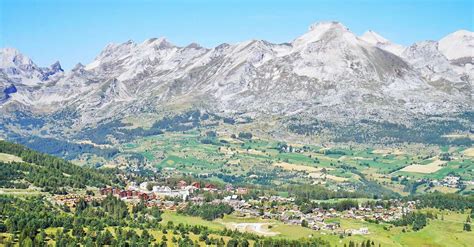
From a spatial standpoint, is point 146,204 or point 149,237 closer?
point 149,237

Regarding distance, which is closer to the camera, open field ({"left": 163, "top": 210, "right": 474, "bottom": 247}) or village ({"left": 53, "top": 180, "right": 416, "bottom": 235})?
open field ({"left": 163, "top": 210, "right": 474, "bottom": 247})

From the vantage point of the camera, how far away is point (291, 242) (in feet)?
456

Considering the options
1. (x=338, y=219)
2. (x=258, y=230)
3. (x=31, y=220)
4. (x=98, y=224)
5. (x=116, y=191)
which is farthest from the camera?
(x=116, y=191)

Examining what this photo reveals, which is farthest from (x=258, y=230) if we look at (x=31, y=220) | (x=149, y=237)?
(x=31, y=220)

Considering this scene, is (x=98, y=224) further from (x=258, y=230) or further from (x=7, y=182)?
(x=7, y=182)

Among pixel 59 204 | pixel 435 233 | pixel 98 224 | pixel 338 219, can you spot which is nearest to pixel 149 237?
pixel 98 224

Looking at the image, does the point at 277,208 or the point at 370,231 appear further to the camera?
the point at 277,208

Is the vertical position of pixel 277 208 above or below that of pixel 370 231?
above

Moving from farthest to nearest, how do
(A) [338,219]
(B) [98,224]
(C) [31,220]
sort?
(A) [338,219] < (B) [98,224] < (C) [31,220]

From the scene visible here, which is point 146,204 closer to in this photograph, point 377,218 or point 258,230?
point 258,230

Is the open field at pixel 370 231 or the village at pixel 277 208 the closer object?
the open field at pixel 370 231

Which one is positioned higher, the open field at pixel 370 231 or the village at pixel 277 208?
the village at pixel 277 208

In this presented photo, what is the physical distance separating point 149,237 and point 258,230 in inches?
1211

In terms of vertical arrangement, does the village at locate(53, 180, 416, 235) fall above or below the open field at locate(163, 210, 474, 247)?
above
